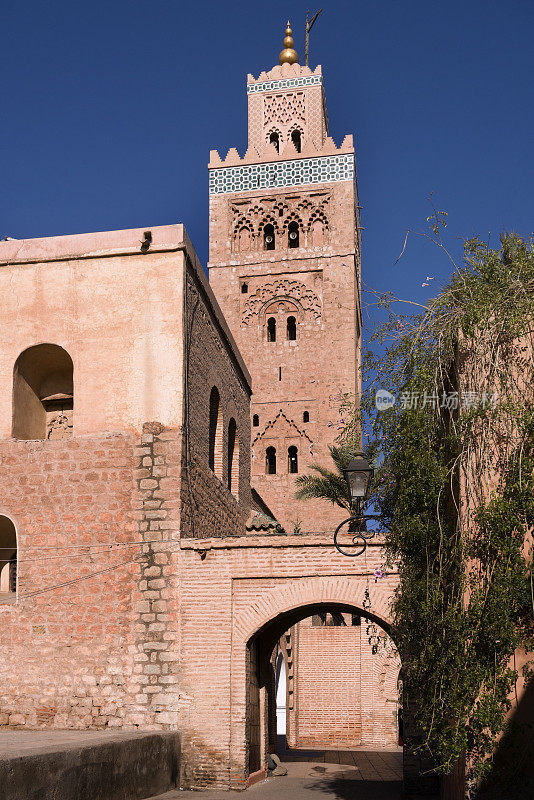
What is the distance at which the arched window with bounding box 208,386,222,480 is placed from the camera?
1405 centimetres

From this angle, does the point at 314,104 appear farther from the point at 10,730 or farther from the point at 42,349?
the point at 10,730

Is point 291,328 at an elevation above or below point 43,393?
above

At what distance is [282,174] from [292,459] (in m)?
9.59

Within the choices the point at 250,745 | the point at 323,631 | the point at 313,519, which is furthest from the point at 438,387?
the point at 313,519

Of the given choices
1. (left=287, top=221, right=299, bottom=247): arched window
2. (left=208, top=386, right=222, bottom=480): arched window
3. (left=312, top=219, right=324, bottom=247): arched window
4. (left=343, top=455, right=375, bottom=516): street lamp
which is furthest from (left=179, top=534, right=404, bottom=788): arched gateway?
(left=287, top=221, right=299, bottom=247): arched window

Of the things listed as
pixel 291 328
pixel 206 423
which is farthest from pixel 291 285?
pixel 206 423

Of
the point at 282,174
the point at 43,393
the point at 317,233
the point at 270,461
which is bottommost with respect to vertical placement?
the point at 43,393

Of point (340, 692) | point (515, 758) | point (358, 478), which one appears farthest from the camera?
point (340, 692)

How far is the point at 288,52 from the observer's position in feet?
114

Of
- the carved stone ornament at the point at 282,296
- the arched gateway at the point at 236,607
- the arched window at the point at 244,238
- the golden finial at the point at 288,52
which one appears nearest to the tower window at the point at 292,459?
the carved stone ornament at the point at 282,296

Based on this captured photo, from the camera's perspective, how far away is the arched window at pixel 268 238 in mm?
30327

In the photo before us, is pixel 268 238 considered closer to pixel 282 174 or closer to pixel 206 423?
pixel 282 174

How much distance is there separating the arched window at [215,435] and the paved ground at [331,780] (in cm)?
452

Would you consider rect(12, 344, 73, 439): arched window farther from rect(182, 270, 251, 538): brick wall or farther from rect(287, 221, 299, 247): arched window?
rect(287, 221, 299, 247): arched window
